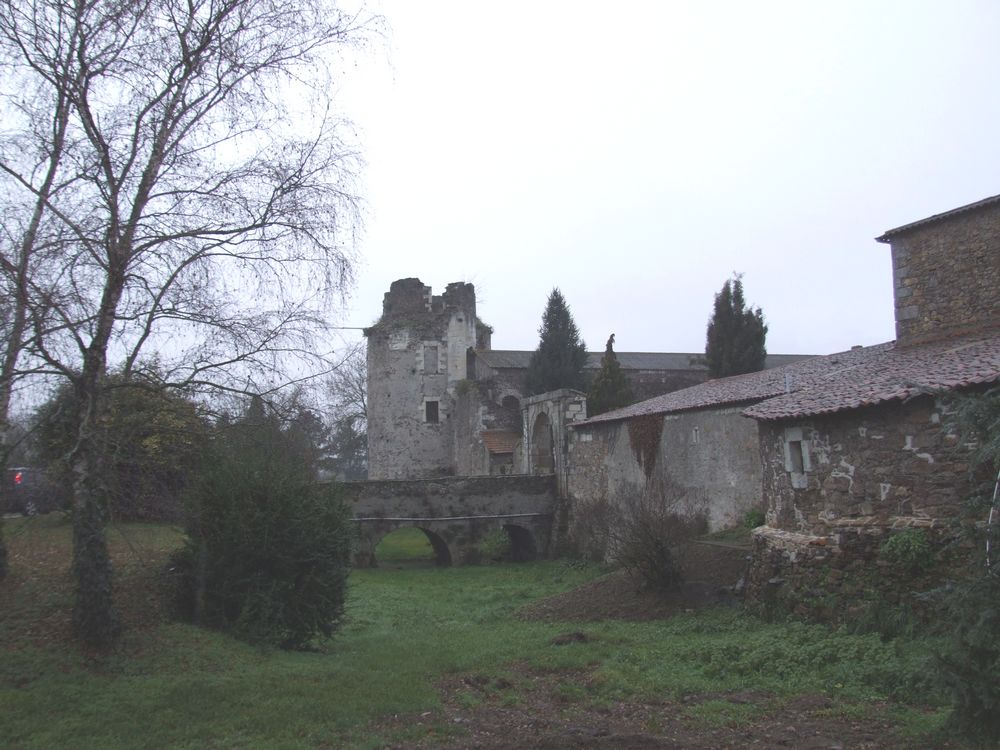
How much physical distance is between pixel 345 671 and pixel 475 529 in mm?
16112

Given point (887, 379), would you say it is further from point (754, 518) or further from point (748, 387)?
point (748, 387)

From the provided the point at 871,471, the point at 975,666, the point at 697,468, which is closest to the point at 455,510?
the point at 697,468

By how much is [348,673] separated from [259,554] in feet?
7.41

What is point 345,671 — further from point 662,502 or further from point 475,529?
point 475,529

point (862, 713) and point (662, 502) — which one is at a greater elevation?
point (662, 502)

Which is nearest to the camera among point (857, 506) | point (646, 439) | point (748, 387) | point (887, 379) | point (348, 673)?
point (348, 673)

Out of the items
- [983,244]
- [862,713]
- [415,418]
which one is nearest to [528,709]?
[862,713]

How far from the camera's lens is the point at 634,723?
698cm

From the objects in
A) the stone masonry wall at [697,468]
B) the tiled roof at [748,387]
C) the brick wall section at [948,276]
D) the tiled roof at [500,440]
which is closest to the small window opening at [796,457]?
the tiled roof at [748,387]

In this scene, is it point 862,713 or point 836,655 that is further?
point 836,655

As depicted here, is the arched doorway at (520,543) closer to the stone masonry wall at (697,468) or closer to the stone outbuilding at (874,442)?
the stone masonry wall at (697,468)

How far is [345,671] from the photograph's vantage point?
8.92m

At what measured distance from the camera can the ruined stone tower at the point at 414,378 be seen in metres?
35.6

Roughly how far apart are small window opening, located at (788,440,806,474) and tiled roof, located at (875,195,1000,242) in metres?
5.63
